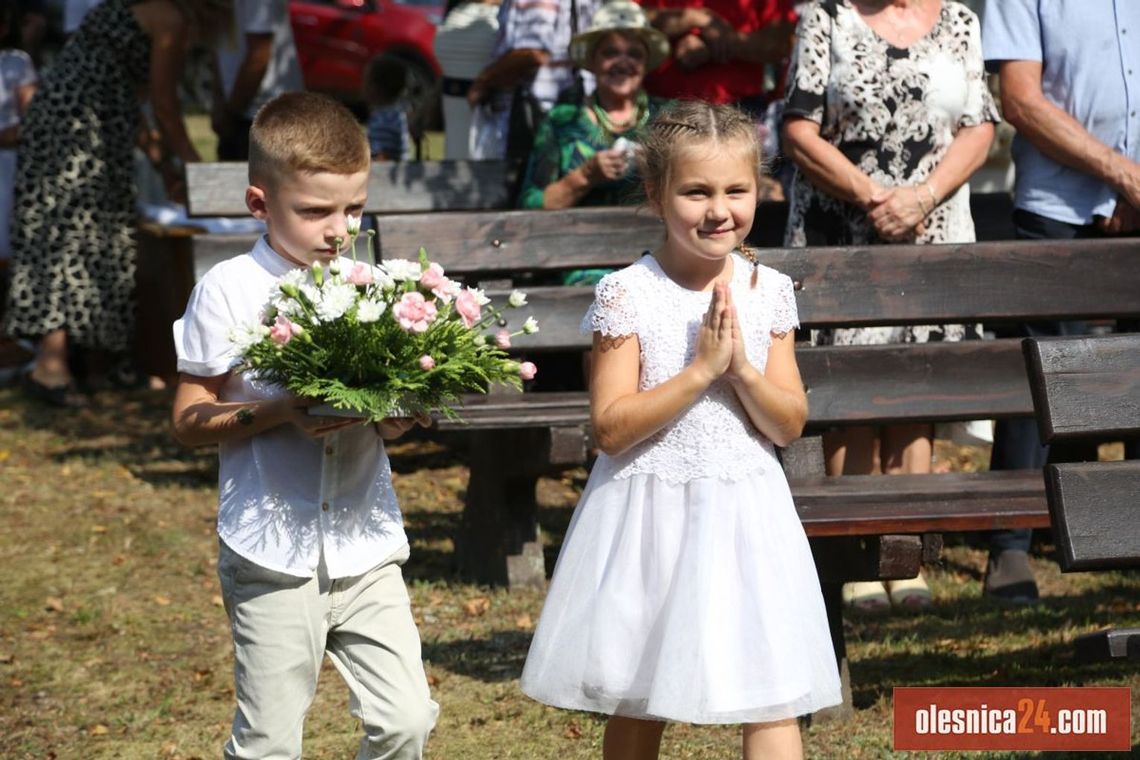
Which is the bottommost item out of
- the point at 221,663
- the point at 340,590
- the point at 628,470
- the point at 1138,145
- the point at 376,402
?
the point at 221,663

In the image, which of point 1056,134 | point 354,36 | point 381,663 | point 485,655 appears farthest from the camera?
point 354,36

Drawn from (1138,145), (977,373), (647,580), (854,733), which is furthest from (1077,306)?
(647,580)

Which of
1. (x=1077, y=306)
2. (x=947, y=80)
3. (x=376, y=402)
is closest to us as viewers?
(x=376, y=402)

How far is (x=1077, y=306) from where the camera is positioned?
5379 mm

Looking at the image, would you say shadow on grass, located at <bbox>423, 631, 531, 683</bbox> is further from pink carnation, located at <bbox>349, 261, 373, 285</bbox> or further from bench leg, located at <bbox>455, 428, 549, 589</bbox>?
pink carnation, located at <bbox>349, 261, 373, 285</bbox>

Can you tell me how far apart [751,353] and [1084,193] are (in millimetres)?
2658

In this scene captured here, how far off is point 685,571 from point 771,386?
1.47 ft

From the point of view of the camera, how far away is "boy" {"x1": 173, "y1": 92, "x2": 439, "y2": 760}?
3455 millimetres

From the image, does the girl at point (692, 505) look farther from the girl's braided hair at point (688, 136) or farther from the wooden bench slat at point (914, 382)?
the wooden bench slat at point (914, 382)

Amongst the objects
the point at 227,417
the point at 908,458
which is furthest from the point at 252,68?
the point at 227,417

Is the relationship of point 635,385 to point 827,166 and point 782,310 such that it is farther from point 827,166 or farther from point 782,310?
point 827,166

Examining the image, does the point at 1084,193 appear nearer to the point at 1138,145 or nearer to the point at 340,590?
the point at 1138,145

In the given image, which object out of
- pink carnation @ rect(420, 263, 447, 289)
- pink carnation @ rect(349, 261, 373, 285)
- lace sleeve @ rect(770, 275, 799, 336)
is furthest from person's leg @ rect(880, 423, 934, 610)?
pink carnation @ rect(349, 261, 373, 285)

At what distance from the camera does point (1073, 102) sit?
5.92 metres
